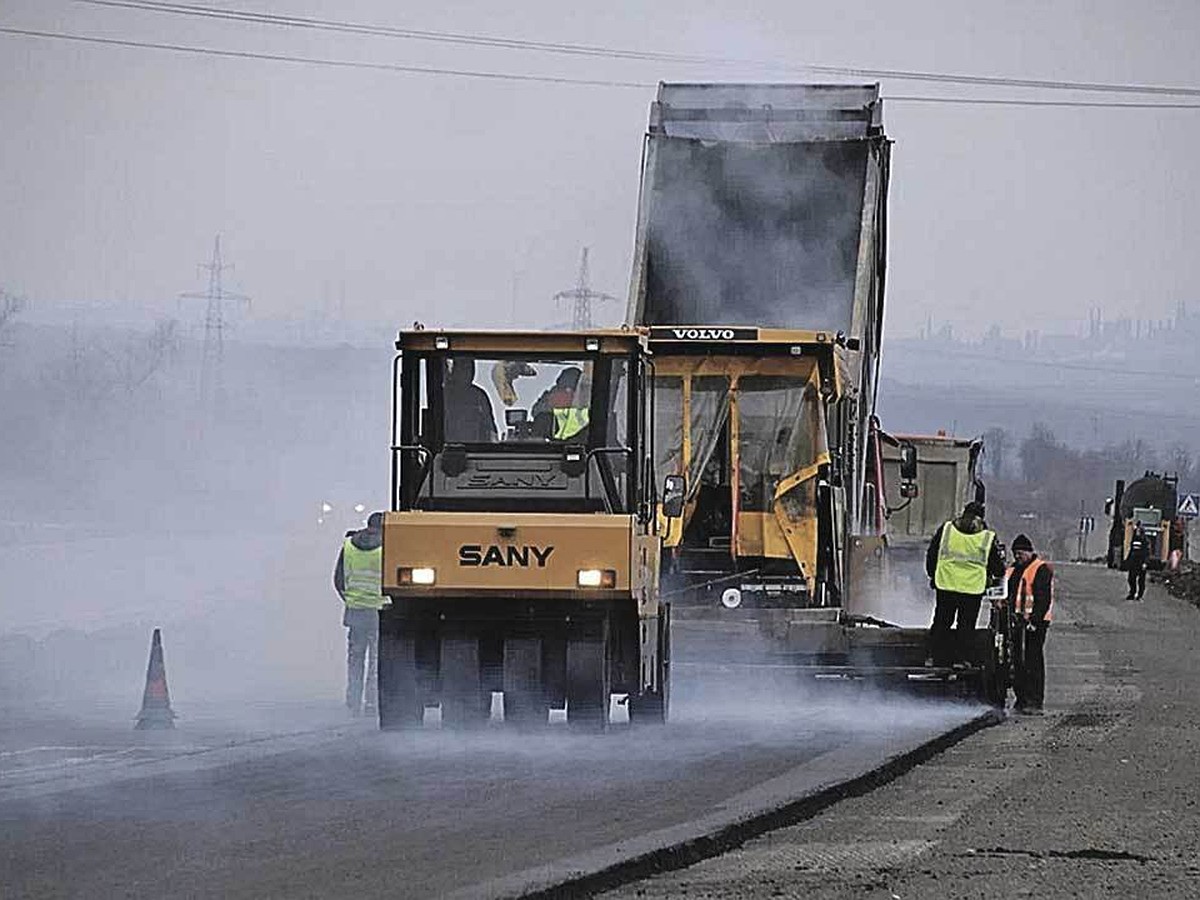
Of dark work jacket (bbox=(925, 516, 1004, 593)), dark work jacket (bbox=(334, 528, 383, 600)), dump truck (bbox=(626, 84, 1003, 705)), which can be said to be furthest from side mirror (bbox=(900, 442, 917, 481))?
dark work jacket (bbox=(334, 528, 383, 600))

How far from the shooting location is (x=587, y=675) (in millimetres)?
15938

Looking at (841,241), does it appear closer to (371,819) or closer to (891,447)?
(891,447)

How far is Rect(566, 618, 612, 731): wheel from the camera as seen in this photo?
15898 mm

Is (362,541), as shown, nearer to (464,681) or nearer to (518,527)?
(464,681)

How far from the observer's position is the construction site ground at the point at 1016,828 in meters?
9.85

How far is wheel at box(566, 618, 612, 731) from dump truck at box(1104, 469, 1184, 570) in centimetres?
5043

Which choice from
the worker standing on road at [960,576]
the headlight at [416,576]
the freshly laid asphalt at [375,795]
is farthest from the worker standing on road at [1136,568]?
the headlight at [416,576]

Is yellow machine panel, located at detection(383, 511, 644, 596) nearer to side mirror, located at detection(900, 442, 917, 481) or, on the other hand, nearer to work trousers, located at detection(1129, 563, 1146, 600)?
side mirror, located at detection(900, 442, 917, 481)

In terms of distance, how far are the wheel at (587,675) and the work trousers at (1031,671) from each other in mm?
5018

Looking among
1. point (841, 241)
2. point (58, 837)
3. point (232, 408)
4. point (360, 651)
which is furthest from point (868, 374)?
point (58, 837)

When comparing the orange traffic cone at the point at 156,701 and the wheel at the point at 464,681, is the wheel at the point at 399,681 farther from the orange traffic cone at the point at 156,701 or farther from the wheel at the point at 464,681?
the orange traffic cone at the point at 156,701

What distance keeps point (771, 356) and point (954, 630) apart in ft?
9.09

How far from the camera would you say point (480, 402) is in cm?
1639

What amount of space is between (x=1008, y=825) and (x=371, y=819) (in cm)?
323
